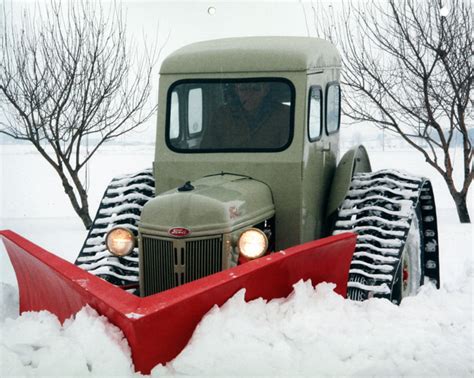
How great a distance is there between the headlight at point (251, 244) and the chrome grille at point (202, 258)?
0.18 meters

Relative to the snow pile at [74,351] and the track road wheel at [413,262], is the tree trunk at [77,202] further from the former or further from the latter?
the snow pile at [74,351]

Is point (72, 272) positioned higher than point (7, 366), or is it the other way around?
point (72, 272)

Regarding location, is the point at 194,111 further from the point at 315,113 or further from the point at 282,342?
the point at 282,342

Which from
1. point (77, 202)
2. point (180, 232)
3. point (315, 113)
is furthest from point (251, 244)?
point (77, 202)

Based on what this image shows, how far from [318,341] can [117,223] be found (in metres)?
2.72

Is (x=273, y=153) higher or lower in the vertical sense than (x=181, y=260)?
higher

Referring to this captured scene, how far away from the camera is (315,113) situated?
5.96 m

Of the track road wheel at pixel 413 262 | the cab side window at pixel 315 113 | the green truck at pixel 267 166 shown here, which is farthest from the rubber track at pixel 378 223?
the cab side window at pixel 315 113

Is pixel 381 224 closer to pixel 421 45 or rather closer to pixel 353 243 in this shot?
pixel 353 243

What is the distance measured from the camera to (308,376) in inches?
144

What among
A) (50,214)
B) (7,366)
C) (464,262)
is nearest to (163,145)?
(7,366)

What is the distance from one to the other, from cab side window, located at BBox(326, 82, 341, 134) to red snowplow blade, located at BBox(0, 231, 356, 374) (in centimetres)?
189

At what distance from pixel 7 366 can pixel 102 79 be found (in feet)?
32.5

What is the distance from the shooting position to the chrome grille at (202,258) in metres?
4.64
